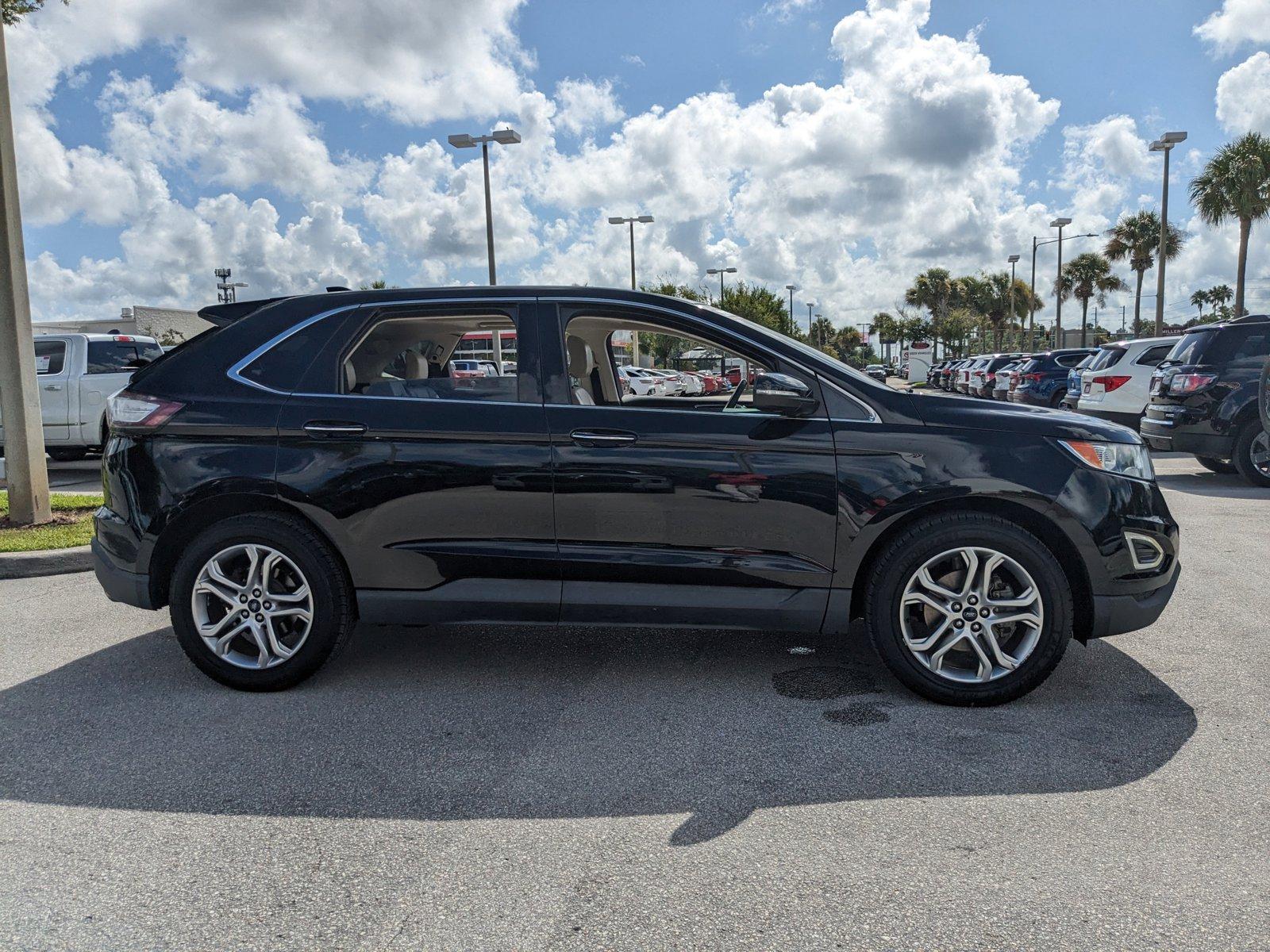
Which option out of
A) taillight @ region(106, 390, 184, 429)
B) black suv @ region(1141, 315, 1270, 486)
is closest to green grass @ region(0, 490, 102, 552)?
taillight @ region(106, 390, 184, 429)

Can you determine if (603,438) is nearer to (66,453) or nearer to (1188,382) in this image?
(1188,382)

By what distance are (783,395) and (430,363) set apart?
167 centimetres

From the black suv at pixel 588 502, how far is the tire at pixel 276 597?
0.4 inches

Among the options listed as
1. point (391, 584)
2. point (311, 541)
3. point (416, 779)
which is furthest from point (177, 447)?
point (416, 779)

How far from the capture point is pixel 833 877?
8.61 feet

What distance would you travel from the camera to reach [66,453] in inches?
514

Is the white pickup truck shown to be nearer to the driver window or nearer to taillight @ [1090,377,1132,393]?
the driver window

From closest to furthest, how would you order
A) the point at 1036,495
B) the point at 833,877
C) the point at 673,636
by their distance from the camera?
the point at 833,877
the point at 1036,495
the point at 673,636

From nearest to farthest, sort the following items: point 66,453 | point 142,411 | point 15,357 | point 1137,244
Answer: point 142,411 → point 15,357 → point 66,453 → point 1137,244

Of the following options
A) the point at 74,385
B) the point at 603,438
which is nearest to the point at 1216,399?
the point at 603,438

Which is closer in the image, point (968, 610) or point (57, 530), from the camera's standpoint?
point (968, 610)

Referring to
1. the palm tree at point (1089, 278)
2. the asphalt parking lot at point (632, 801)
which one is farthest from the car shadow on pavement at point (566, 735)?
the palm tree at point (1089, 278)

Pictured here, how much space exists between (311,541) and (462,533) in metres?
0.64

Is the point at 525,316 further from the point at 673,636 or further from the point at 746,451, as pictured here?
the point at 673,636
